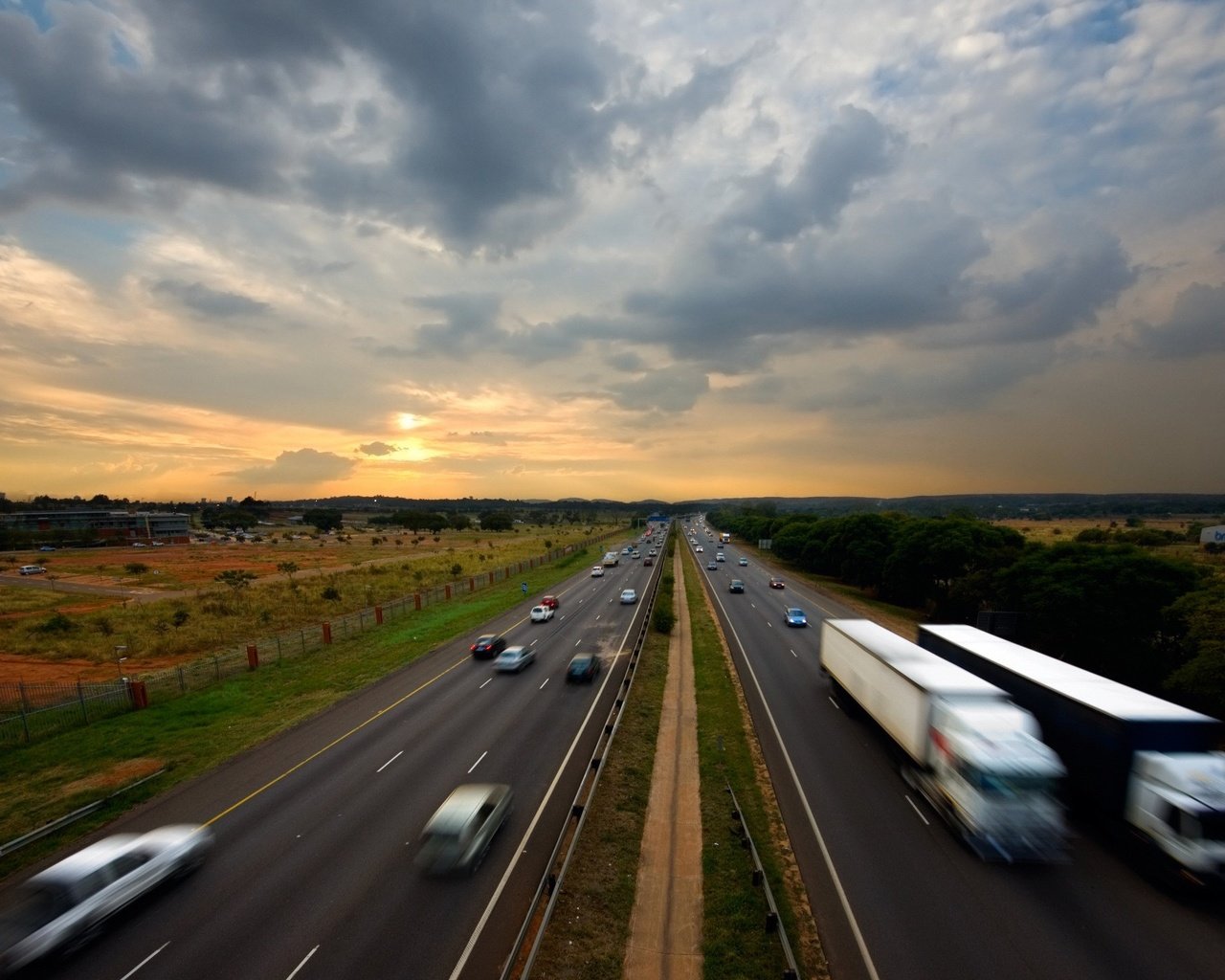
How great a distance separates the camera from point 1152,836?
1505cm

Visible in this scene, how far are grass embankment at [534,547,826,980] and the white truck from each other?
535cm

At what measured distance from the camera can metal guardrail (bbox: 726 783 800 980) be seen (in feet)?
38.8

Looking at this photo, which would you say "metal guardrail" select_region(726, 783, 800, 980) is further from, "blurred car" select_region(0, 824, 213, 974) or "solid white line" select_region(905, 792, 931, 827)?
"blurred car" select_region(0, 824, 213, 974)

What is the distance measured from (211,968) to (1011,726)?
21.3 metres

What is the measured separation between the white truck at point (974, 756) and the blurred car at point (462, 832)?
13.7 meters

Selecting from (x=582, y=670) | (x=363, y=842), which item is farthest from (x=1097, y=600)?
(x=363, y=842)

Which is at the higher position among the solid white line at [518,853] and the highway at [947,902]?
the solid white line at [518,853]

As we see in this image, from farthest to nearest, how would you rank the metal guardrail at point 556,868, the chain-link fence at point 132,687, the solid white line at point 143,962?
1. the chain-link fence at point 132,687
2. the solid white line at point 143,962
3. the metal guardrail at point 556,868

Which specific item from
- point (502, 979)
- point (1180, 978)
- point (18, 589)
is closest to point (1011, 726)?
point (1180, 978)

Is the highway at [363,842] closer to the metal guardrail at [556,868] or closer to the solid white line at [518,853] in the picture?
the solid white line at [518,853]

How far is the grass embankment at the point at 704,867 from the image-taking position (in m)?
12.9

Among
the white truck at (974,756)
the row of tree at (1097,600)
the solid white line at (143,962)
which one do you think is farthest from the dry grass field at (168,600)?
the row of tree at (1097,600)

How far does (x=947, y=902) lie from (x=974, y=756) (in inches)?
146

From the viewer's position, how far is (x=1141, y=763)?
15367mm
